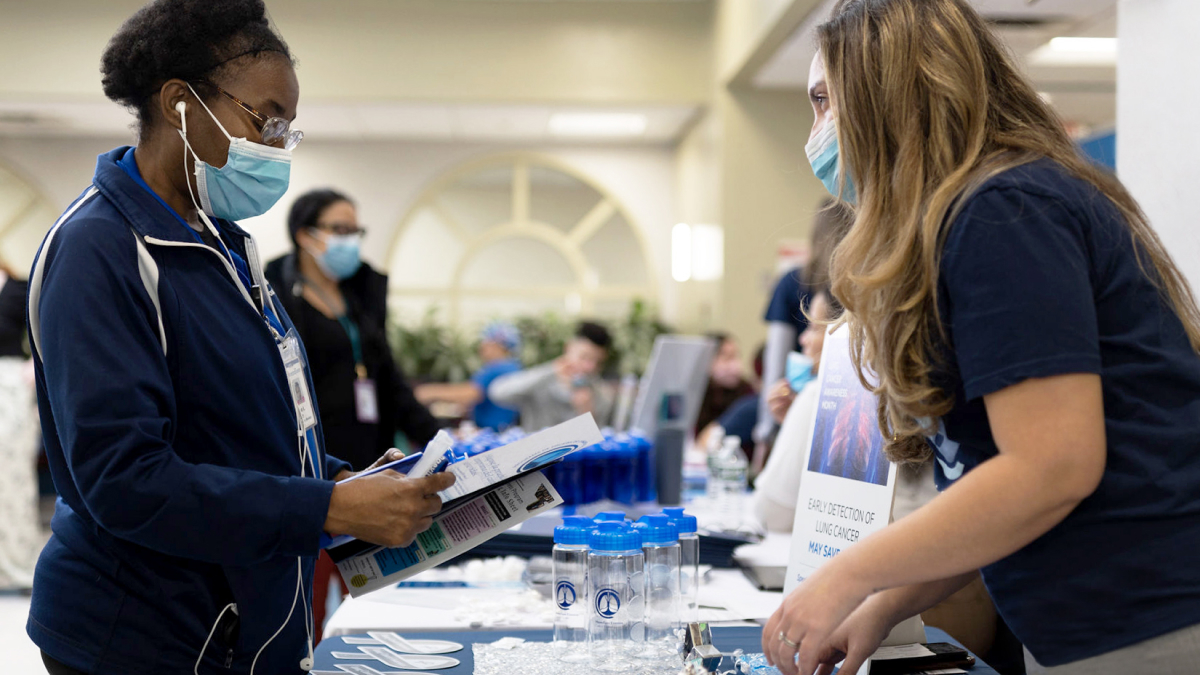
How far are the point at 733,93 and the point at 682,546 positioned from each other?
21.1 ft

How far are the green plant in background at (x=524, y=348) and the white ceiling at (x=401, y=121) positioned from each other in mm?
1893

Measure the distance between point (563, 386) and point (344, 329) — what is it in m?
1.87

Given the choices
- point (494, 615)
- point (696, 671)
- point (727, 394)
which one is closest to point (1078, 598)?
point (696, 671)

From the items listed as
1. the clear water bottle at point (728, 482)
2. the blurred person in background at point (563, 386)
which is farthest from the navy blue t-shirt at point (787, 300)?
the clear water bottle at point (728, 482)

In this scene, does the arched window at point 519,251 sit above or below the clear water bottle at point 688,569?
above

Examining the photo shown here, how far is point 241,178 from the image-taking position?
1.36 meters

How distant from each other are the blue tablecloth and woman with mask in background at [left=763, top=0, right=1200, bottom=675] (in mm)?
Answer: 427

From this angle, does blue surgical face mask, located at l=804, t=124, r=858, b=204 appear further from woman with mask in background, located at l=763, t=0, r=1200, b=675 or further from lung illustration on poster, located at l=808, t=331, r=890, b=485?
lung illustration on poster, located at l=808, t=331, r=890, b=485

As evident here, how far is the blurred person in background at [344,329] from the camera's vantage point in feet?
10.3

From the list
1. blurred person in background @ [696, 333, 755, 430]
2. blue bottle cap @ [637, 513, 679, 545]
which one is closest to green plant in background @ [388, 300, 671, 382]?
blurred person in background @ [696, 333, 755, 430]

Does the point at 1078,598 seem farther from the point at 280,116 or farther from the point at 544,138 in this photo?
the point at 544,138

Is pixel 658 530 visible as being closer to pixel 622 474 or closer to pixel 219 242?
pixel 219 242

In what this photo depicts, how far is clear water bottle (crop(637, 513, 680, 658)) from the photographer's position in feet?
4.81

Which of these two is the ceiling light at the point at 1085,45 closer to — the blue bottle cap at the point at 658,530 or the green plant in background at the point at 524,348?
the green plant in background at the point at 524,348
